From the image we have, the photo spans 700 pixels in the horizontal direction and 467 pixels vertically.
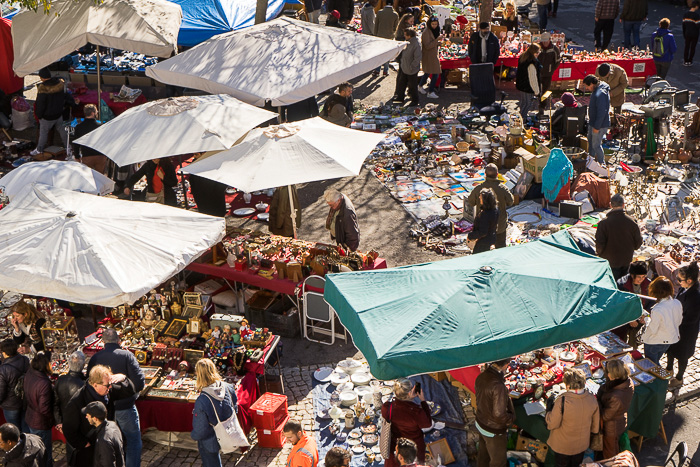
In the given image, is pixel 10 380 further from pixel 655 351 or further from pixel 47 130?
pixel 47 130

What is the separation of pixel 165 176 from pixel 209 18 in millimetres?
5334

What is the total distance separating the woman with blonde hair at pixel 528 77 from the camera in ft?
49.0

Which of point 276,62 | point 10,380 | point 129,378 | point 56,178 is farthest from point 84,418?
point 276,62

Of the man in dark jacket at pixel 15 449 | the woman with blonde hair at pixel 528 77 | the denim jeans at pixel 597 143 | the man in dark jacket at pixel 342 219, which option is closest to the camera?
the man in dark jacket at pixel 15 449

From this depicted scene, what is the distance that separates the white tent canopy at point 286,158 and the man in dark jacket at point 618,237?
3105 millimetres

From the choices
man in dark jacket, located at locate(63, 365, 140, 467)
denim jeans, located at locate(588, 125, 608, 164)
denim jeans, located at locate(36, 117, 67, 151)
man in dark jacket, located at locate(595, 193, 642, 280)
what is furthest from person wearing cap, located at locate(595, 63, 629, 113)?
man in dark jacket, located at locate(63, 365, 140, 467)

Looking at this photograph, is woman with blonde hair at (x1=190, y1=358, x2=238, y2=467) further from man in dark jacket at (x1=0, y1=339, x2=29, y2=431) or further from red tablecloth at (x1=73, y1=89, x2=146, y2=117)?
red tablecloth at (x1=73, y1=89, x2=146, y2=117)

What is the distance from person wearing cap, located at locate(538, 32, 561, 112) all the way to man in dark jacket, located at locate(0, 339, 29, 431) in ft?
38.3

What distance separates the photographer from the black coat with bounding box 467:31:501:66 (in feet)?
54.1

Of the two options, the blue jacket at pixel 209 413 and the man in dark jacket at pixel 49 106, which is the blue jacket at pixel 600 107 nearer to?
the blue jacket at pixel 209 413

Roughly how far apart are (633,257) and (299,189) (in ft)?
19.0

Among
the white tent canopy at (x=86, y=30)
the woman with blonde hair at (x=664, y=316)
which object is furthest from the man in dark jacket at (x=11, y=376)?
the white tent canopy at (x=86, y=30)

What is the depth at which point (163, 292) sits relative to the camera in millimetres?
9211

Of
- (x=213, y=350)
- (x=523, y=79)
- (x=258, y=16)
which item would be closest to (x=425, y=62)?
(x=523, y=79)
